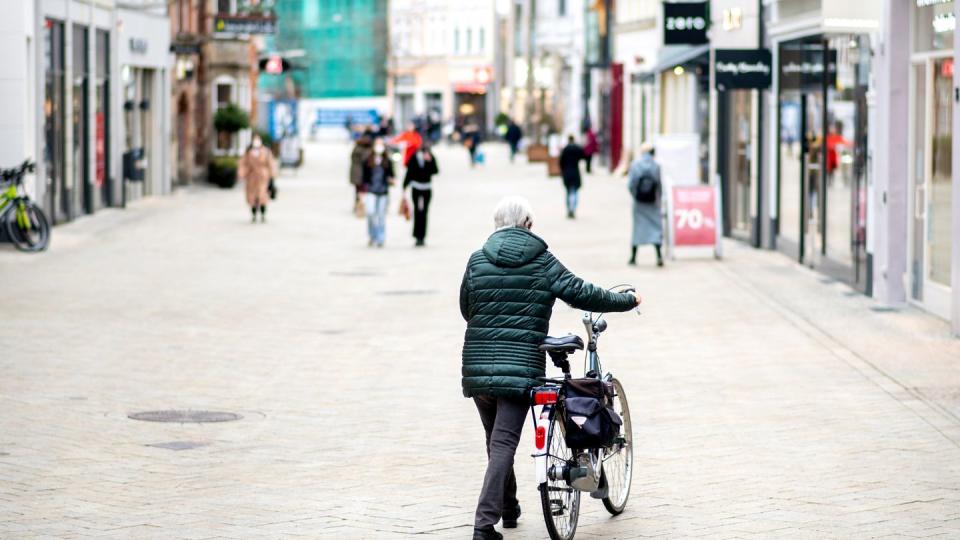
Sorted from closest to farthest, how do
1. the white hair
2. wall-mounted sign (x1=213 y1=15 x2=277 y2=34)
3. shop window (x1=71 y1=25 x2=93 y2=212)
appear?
the white hair < shop window (x1=71 y1=25 x2=93 y2=212) < wall-mounted sign (x1=213 y1=15 x2=277 y2=34)

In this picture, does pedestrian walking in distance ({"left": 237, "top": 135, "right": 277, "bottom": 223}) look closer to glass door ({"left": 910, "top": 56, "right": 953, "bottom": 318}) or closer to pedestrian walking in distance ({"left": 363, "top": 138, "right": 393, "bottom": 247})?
pedestrian walking in distance ({"left": 363, "top": 138, "right": 393, "bottom": 247})

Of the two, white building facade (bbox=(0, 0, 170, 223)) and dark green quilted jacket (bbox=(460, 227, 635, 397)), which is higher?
white building facade (bbox=(0, 0, 170, 223))

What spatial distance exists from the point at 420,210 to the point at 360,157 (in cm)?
574

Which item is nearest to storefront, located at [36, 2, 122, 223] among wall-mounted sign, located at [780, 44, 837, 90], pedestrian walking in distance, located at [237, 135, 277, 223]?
pedestrian walking in distance, located at [237, 135, 277, 223]

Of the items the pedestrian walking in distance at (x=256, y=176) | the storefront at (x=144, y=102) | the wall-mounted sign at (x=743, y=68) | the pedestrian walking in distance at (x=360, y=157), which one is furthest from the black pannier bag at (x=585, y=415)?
the storefront at (x=144, y=102)

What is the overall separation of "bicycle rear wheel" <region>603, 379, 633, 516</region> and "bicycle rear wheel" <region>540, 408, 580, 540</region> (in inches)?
17.3

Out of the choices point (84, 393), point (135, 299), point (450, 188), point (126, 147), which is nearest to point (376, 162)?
point (135, 299)

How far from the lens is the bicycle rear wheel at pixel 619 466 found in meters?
9.07

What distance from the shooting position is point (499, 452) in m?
8.35

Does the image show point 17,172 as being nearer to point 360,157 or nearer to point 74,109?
point 74,109

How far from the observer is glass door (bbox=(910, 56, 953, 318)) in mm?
17859

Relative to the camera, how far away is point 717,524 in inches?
351

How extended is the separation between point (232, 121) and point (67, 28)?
56.3ft

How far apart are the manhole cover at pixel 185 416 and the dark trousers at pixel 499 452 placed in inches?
157
